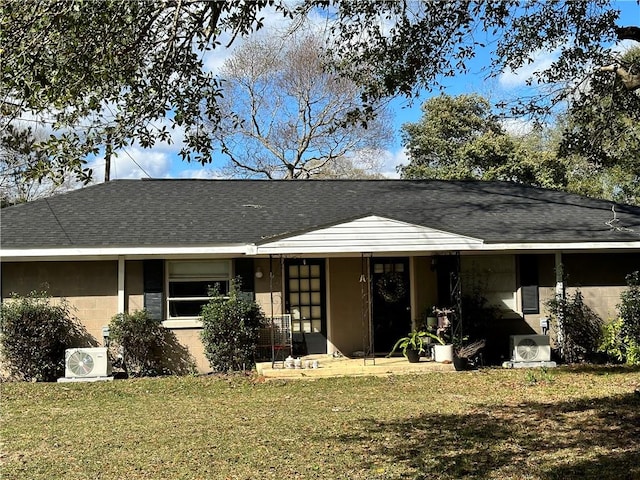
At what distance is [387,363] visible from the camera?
40.4ft

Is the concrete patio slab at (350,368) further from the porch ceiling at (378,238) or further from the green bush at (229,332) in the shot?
the porch ceiling at (378,238)

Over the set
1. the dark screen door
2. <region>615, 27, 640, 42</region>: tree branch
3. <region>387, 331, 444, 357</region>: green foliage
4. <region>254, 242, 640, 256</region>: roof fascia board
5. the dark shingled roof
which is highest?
<region>615, 27, 640, 42</region>: tree branch

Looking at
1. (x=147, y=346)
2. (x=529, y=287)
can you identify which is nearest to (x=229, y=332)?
(x=147, y=346)

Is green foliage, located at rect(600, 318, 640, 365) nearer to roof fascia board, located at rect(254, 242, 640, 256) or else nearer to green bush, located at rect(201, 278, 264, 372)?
roof fascia board, located at rect(254, 242, 640, 256)

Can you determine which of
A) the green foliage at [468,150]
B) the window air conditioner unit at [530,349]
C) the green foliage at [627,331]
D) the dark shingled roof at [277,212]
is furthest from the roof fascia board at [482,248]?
the green foliage at [468,150]

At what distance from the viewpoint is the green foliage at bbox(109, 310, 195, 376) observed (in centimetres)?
1198

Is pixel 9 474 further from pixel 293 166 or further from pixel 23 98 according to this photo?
pixel 293 166

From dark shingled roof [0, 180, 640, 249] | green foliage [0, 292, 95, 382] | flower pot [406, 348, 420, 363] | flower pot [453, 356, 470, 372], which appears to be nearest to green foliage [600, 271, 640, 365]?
dark shingled roof [0, 180, 640, 249]

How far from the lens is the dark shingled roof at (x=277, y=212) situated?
12.5 meters

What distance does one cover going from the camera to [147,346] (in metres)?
12.2

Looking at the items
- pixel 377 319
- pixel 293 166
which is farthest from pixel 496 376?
pixel 293 166

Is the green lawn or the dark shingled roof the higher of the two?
the dark shingled roof

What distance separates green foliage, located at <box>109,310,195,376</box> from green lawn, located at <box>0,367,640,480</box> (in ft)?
2.36

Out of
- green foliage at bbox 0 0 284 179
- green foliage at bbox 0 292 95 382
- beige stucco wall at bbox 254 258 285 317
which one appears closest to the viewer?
green foliage at bbox 0 0 284 179
